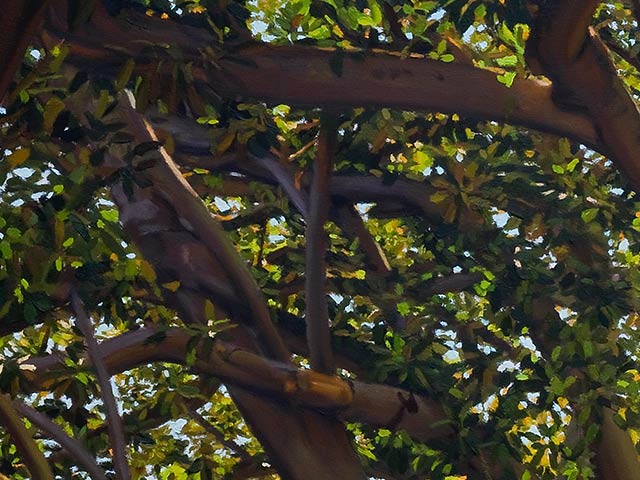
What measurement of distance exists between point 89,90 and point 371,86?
72.6 inches

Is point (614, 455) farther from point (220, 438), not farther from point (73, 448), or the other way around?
point (73, 448)

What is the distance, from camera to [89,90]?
6.58 metres

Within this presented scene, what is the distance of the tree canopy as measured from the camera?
559 centimetres

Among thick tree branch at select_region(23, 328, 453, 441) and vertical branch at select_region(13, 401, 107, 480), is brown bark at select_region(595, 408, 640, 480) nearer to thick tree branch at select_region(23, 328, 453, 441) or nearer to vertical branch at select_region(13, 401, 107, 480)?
thick tree branch at select_region(23, 328, 453, 441)

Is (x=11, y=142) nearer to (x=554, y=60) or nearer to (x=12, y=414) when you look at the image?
(x=12, y=414)

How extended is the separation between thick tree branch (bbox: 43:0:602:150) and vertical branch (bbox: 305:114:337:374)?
0.62 m

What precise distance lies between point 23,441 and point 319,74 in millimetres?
2786

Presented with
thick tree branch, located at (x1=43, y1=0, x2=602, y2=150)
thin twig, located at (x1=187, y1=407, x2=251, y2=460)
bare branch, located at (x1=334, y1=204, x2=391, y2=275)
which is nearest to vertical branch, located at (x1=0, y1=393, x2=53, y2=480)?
thick tree branch, located at (x1=43, y1=0, x2=602, y2=150)

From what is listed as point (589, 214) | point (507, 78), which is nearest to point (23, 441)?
point (507, 78)

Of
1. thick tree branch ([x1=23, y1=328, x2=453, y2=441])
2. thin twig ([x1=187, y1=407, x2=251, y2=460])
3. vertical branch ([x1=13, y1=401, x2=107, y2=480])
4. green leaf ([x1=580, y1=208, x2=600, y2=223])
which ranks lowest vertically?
vertical branch ([x1=13, y1=401, x2=107, y2=480])

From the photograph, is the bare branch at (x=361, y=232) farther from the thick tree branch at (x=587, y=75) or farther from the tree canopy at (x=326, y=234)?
the thick tree branch at (x=587, y=75)

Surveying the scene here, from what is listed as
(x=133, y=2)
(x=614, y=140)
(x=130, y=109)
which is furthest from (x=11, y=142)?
(x=614, y=140)

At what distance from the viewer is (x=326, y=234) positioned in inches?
276

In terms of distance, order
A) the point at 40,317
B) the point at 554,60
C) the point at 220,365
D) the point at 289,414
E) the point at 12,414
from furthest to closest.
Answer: the point at 289,414, the point at 220,365, the point at 554,60, the point at 40,317, the point at 12,414
